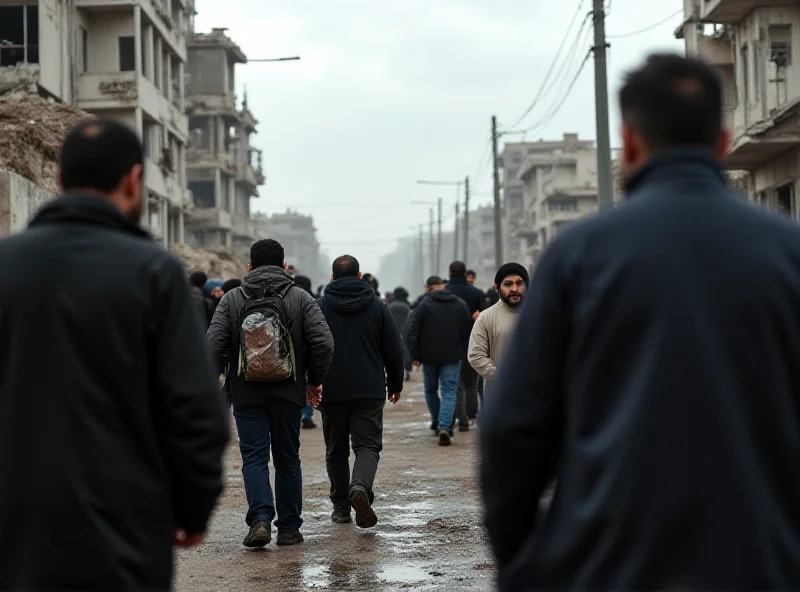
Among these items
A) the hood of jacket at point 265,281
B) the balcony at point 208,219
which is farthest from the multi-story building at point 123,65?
the hood of jacket at point 265,281

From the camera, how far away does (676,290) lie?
2840 millimetres

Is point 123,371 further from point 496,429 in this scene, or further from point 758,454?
point 758,454

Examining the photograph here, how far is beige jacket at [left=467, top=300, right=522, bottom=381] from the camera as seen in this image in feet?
34.2

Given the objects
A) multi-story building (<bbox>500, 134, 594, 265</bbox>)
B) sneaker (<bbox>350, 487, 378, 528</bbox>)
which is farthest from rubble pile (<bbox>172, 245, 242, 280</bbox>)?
multi-story building (<bbox>500, 134, 594, 265</bbox>)

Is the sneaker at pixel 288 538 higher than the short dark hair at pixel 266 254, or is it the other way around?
the short dark hair at pixel 266 254

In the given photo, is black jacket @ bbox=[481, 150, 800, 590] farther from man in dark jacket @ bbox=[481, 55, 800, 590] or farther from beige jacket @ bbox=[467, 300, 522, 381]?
beige jacket @ bbox=[467, 300, 522, 381]

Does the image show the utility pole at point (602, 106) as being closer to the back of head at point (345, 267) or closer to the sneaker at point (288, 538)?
the back of head at point (345, 267)

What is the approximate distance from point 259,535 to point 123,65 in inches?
1372

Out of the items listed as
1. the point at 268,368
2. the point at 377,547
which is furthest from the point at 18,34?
the point at 377,547

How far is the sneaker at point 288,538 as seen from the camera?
9344mm

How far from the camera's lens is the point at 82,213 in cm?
353

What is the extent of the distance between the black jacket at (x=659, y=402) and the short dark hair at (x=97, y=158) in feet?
3.98

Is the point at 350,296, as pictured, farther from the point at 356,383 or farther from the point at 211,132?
the point at 211,132

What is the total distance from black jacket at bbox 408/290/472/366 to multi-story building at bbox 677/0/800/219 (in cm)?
1287
